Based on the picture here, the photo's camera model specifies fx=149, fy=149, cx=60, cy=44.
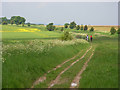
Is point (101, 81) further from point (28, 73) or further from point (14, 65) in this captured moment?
point (14, 65)

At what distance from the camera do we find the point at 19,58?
1488cm


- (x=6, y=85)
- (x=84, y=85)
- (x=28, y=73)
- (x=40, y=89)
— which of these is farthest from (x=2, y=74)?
(x=84, y=85)

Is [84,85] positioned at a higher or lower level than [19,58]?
lower

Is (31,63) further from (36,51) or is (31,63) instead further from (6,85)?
(6,85)

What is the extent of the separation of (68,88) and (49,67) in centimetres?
732

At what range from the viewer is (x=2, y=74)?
11.3m

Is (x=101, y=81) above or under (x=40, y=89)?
above

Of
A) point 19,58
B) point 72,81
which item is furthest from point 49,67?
point 72,81

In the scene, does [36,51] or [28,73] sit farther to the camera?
[36,51]

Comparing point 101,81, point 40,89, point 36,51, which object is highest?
point 36,51

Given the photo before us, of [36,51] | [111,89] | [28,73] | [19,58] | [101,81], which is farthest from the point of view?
[36,51]

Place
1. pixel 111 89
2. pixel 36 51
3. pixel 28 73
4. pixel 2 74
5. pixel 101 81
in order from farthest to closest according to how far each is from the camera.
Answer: pixel 36 51, pixel 28 73, pixel 2 74, pixel 101 81, pixel 111 89

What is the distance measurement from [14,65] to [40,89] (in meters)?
4.16

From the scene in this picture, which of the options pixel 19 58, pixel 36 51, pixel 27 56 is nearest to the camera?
pixel 19 58
